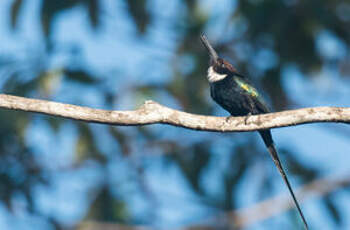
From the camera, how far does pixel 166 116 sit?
15.0 feet

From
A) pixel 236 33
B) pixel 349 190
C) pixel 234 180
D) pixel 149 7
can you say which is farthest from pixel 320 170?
pixel 149 7

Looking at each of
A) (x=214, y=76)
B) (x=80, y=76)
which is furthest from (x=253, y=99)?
(x=80, y=76)

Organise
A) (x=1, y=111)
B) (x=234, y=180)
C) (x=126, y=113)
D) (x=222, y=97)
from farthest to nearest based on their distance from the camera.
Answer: (x=234, y=180)
(x=1, y=111)
(x=222, y=97)
(x=126, y=113)

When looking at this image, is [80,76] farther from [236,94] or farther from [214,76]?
[236,94]

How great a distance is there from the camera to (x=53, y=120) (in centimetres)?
682

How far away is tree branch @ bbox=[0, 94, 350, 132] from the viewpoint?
14.5 ft

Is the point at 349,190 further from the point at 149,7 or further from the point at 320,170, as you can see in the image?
the point at 149,7

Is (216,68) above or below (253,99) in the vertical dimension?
above

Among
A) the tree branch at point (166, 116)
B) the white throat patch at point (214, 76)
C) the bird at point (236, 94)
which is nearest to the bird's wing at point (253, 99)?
the bird at point (236, 94)

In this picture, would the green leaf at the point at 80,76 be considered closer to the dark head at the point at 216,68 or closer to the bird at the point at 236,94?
the dark head at the point at 216,68

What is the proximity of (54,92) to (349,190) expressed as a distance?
152 inches

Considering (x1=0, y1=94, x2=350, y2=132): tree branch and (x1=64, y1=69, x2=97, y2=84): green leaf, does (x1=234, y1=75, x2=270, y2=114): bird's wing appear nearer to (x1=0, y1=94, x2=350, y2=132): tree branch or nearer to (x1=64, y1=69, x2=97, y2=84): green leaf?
(x1=0, y1=94, x2=350, y2=132): tree branch

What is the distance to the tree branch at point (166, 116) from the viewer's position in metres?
4.43

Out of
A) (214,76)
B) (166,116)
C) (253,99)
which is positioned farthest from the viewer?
(214,76)
